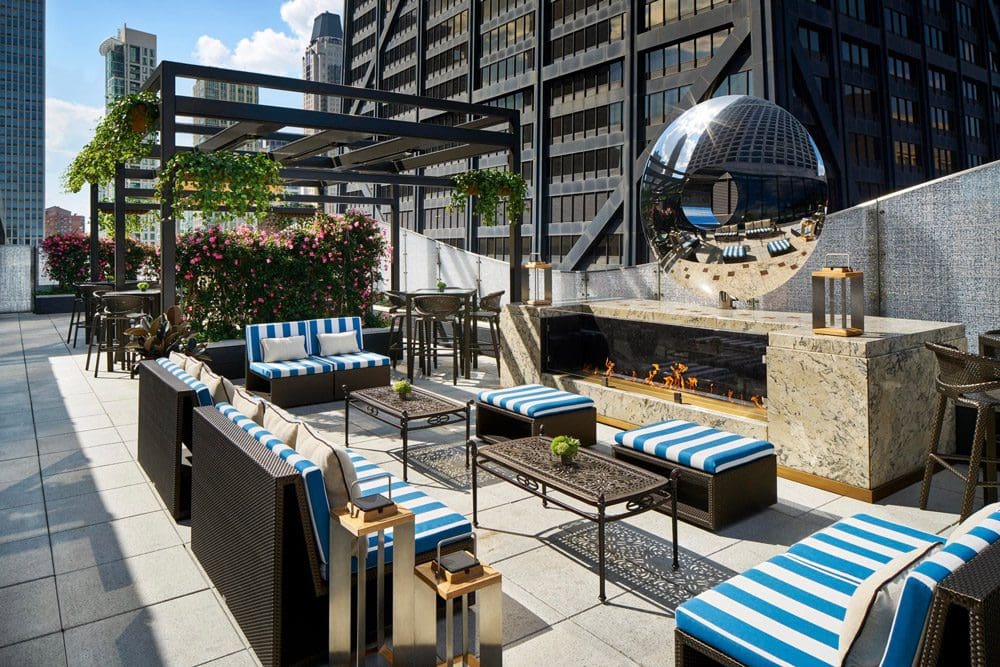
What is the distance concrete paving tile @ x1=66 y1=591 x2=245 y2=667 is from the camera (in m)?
2.99

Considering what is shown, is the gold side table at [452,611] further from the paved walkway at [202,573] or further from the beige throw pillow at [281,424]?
the beige throw pillow at [281,424]

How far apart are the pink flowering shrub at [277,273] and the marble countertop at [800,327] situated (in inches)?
225

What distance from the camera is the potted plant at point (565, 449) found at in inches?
163

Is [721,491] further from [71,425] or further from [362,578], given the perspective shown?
[71,425]

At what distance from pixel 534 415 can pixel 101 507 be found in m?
3.55

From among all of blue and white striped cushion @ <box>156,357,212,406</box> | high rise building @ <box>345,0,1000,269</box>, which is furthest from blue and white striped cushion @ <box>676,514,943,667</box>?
high rise building @ <box>345,0,1000,269</box>

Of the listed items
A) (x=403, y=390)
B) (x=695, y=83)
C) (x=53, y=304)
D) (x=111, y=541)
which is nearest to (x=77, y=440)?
(x=111, y=541)

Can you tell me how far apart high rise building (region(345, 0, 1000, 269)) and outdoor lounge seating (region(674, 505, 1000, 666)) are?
3195cm

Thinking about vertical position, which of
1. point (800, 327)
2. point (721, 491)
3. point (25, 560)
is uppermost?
point (800, 327)

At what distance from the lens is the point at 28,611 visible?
11.2 feet

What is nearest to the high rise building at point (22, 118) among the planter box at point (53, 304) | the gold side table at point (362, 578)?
the planter box at point (53, 304)

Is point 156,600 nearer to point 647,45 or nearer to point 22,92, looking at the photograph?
point 647,45

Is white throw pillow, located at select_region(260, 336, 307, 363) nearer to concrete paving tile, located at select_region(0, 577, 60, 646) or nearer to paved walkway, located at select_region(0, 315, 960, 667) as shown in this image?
paved walkway, located at select_region(0, 315, 960, 667)

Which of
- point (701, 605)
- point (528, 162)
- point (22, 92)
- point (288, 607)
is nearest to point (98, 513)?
point (288, 607)
